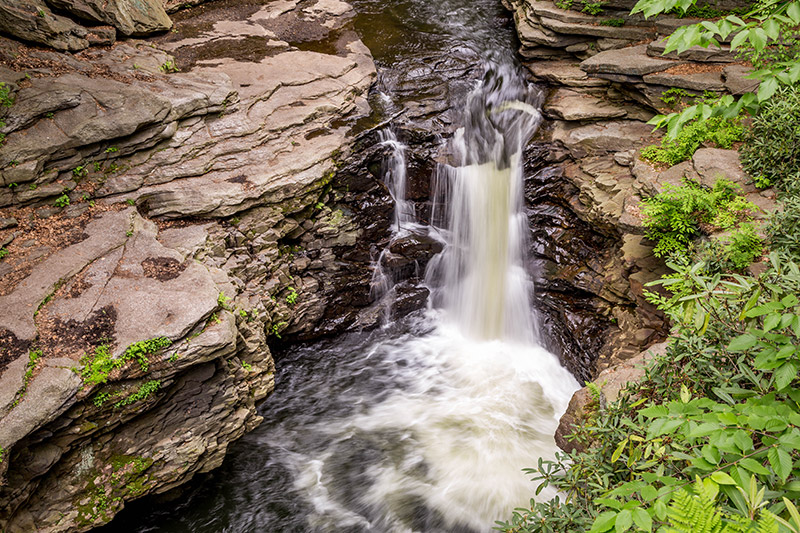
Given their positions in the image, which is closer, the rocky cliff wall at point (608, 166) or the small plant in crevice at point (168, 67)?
the rocky cliff wall at point (608, 166)

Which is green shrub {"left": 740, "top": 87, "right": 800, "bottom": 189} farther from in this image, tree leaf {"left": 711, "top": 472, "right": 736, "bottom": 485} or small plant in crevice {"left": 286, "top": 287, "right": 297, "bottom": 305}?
small plant in crevice {"left": 286, "top": 287, "right": 297, "bottom": 305}

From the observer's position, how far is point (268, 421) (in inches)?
293

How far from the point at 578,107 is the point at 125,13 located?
29.6ft

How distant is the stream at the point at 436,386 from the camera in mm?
6152

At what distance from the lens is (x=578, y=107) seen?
9039 mm

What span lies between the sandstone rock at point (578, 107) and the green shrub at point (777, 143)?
8.60ft

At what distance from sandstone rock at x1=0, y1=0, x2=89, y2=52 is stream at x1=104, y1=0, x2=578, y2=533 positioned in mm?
5521

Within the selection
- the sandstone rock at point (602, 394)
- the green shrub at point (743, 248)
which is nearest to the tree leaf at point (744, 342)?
the sandstone rock at point (602, 394)

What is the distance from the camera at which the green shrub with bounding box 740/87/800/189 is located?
20.0 ft

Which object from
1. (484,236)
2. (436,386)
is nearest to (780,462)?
(436,386)

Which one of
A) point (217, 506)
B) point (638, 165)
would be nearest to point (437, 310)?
point (638, 165)

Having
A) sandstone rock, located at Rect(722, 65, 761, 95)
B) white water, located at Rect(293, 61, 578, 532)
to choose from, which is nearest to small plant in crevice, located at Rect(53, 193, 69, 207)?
white water, located at Rect(293, 61, 578, 532)

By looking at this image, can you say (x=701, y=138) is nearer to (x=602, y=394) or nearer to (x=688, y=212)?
(x=688, y=212)

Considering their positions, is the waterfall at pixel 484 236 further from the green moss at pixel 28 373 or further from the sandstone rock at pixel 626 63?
the green moss at pixel 28 373
